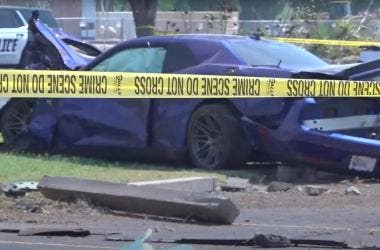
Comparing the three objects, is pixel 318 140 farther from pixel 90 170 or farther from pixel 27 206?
pixel 27 206

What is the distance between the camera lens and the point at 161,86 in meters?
11.5

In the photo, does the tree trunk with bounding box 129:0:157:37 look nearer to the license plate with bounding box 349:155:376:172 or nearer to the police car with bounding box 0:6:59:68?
the police car with bounding box 0:6:59:68

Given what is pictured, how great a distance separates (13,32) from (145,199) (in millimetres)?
13828

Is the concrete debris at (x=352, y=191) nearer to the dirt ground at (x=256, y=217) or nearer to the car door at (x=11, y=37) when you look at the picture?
the dirt ground at (x=256, y=217)

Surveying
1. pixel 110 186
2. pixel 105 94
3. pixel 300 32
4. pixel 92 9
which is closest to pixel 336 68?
pixel 105 94

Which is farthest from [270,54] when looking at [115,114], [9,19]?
[9,19]

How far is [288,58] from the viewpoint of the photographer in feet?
39.6

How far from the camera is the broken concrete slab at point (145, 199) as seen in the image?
28.5 feet

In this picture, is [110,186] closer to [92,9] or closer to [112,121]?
[112,121]

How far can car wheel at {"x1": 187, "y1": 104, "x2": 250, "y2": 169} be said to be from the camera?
11492 millimetres

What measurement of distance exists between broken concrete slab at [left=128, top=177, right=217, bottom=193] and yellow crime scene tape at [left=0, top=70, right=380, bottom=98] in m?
1.07

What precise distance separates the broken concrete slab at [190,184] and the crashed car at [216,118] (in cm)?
85

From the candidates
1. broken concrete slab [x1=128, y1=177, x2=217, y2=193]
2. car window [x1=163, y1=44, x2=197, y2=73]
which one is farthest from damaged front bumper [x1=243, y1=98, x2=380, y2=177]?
car window [x1=163, y1=44, x2=197, y2=73]

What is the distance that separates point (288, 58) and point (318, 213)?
120 inches
